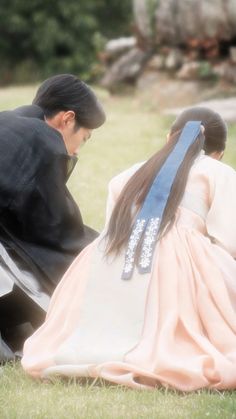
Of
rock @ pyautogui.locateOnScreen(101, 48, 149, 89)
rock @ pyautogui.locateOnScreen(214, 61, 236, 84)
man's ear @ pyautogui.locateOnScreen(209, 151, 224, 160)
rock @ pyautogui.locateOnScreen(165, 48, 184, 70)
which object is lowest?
rock @ pyautogui.locateOnScreen(101, 48, 149, 89)

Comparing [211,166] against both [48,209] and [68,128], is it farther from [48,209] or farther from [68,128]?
[68,128]

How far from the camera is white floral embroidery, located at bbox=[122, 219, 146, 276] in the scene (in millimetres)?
5328

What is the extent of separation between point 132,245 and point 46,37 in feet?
103

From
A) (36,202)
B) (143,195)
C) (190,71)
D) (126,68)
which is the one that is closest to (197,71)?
(190,71)

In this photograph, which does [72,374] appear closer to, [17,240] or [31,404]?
[31,404]

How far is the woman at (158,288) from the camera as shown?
5.09 metres

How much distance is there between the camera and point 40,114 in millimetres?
6375

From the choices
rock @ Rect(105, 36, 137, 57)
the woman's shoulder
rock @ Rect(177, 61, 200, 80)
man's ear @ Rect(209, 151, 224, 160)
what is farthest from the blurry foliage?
the woman's shoulder

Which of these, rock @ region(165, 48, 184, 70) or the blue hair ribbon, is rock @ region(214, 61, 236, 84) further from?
the blue hair ribbon

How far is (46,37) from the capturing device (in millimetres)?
36250

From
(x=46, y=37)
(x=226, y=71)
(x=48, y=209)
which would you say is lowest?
(x=46, y=37)

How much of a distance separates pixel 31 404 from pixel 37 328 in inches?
50.0

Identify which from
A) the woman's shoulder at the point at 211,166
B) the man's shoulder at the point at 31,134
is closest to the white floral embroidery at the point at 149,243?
the woman's shoulder at the point at 211,166

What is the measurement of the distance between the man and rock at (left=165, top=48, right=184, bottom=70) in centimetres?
1304
